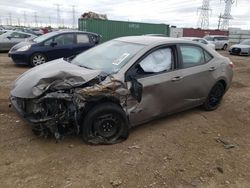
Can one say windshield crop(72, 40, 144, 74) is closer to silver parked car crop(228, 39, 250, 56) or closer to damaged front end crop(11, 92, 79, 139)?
damaged front end crop(11, 92, 79, 139)

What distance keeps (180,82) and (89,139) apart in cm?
186

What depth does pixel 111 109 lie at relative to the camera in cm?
387

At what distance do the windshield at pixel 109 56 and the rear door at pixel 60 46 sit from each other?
5958 millimetres

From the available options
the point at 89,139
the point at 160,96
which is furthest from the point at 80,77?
the point at 160,96

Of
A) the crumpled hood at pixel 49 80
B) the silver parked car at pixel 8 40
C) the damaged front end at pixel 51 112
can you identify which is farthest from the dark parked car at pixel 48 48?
the damaged front end at pixel 51 112

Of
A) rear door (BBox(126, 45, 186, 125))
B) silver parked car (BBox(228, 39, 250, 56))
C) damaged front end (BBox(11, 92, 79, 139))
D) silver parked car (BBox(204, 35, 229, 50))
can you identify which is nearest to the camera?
damaged front end (BBox(11, 92, 79, 139))

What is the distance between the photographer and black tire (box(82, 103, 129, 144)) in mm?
3799

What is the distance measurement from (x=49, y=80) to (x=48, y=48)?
7272mm

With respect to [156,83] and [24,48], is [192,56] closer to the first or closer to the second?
[156,83]

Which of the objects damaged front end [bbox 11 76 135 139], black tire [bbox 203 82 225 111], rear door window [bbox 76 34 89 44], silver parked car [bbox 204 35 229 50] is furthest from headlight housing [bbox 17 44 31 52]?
silver parked car [bbox 204 35 229 50]

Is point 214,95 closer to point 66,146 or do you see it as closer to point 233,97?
point 233,97

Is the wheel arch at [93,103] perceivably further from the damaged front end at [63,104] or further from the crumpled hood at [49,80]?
the crumpled hood at [49,80]

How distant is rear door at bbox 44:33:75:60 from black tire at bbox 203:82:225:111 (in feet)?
22.2

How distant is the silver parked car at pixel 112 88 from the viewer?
365 centimetres
